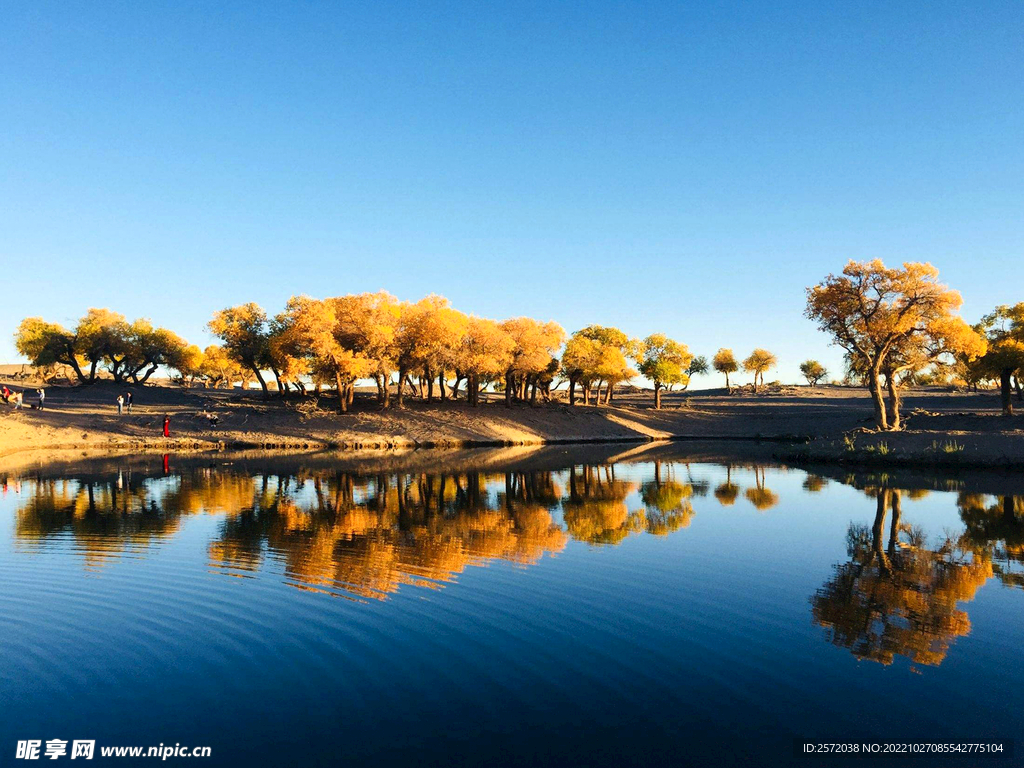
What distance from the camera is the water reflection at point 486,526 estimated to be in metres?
14.3

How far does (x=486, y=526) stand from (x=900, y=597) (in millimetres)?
13205

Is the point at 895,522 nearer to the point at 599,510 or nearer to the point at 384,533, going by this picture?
the point at 599,510

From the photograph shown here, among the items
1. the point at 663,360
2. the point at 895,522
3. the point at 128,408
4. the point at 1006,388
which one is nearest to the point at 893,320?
the point at 1006,388

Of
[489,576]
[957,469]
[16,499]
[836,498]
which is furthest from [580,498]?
[957,469]

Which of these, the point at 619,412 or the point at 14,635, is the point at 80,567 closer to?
the point at 14,635

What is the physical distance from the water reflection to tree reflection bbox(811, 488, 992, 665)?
53mm

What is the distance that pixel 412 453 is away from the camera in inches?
2306

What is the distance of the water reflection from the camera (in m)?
14.3

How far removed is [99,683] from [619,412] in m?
82.5

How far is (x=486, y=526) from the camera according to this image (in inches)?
913

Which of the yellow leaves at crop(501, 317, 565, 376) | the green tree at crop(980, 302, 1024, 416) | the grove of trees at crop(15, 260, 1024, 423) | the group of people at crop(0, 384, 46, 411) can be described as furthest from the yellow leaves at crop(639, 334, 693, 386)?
the group of people at crop(0, 384, 46, 411)

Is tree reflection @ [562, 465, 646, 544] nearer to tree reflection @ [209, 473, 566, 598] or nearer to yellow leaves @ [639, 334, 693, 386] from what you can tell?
tree reflection @ [209, 473, 566, 598]

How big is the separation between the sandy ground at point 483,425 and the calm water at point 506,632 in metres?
27.4

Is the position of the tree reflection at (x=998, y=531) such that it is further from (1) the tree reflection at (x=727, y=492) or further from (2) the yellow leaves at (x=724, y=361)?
(2) the yellow leaves at (x=724, y=361)
